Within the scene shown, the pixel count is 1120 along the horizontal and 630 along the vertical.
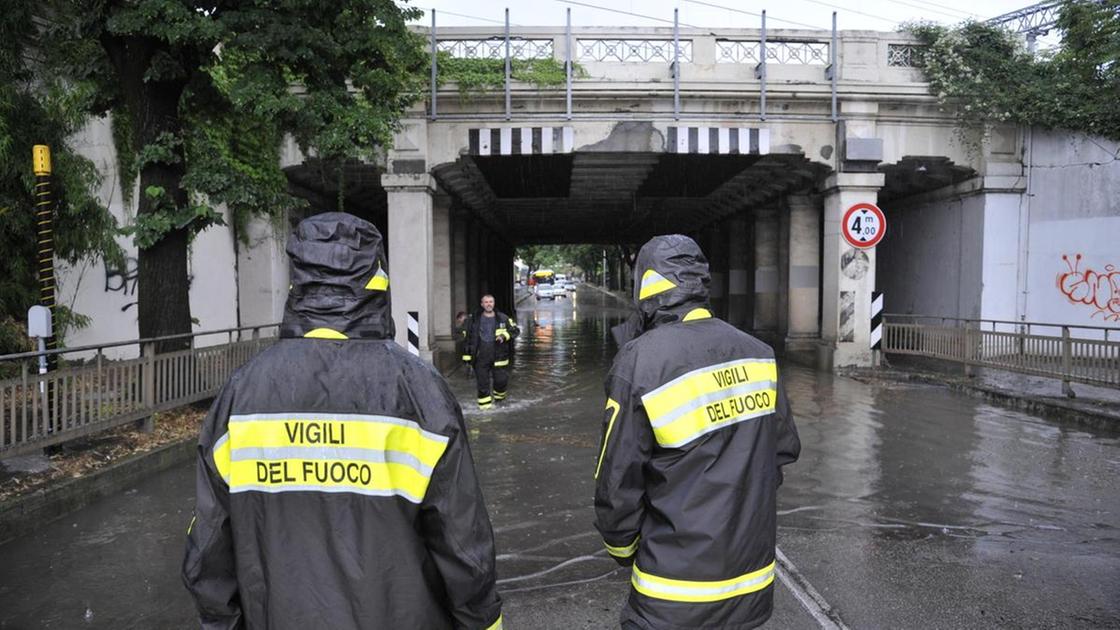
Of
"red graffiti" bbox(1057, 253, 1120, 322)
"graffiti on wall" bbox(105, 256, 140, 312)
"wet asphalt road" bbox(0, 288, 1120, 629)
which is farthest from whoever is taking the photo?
"red graffiti" bbox(1057, 253, 1120, 322)

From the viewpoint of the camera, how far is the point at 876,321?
47.7ft

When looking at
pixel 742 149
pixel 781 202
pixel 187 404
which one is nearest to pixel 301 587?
pixel 187 404

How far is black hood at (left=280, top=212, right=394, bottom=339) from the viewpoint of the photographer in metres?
2.22

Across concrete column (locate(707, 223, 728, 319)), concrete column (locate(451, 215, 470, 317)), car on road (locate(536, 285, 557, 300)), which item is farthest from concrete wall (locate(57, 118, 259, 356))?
car on road (locate(536, 285, 557, 300))

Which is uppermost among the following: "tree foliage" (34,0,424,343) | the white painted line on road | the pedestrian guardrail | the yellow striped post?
"tree foliage" (34,0,424,343)

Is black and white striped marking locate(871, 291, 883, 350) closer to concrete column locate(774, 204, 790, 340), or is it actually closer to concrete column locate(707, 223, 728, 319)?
concrete column locate(774, 204, 790, 340)

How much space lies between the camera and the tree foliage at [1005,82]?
1373 centimetres

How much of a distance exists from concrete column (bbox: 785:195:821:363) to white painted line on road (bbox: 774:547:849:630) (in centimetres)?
1335

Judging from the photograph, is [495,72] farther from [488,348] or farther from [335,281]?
[335,281]

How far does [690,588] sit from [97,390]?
671cm

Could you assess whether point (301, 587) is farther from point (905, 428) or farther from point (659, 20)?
point (659, 20)

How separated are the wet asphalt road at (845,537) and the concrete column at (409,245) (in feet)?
15.9

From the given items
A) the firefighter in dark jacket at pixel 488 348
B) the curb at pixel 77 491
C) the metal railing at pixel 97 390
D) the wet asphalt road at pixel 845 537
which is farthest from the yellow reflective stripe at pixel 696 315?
the firefighter in dark jacket at pixel 488 348

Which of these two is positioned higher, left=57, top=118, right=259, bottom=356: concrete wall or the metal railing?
left=57, top=118, right=259, bottom=356: concrete wall
